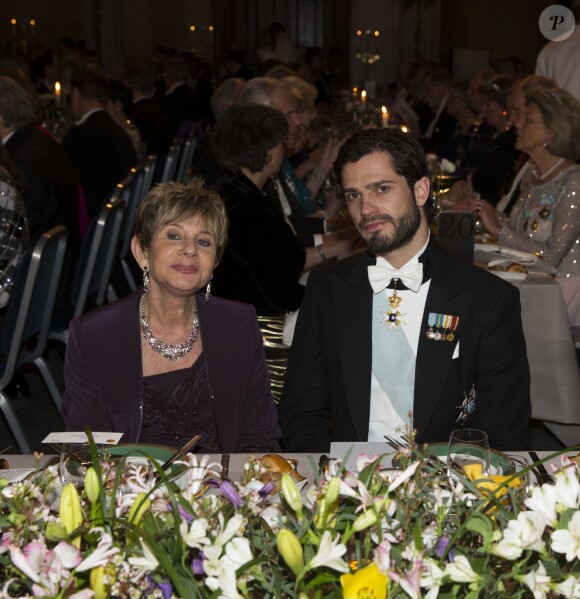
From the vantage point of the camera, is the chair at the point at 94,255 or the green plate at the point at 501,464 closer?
the green plate at the point at 501,464

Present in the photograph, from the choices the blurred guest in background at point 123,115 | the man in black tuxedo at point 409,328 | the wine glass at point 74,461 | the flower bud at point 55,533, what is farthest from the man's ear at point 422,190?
the blurred guest in background at point 123,115

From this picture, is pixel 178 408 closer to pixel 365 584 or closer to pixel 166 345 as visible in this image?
pixel 166 345

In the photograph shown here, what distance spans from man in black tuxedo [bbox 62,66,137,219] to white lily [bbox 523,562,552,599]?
5.35m

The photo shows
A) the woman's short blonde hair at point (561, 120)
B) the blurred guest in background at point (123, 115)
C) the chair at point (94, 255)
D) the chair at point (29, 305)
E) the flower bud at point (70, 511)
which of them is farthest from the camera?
the blurred guest in background at point (123, 115)

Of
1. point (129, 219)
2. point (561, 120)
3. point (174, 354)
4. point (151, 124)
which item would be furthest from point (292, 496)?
point (151, 124)

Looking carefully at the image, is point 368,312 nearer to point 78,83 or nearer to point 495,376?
point 495,376

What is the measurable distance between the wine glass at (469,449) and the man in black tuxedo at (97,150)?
4.86 metres

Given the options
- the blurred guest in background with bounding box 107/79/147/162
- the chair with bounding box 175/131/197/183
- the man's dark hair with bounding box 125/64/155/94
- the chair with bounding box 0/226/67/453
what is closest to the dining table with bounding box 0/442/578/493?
the chair with bounding box 0/226/67/453

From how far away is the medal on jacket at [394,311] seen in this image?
97.3 inches

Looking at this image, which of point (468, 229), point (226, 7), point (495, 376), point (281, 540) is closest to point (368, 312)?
point (495, 376)

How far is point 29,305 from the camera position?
3326 mm

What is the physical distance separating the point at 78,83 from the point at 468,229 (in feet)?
12.2

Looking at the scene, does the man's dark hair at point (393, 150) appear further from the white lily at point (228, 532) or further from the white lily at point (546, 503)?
the white lily at point (228, 532)

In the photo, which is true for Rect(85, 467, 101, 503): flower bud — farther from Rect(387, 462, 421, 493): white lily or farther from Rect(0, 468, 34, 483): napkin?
Rect(0, 468, 34, 483): napkin
